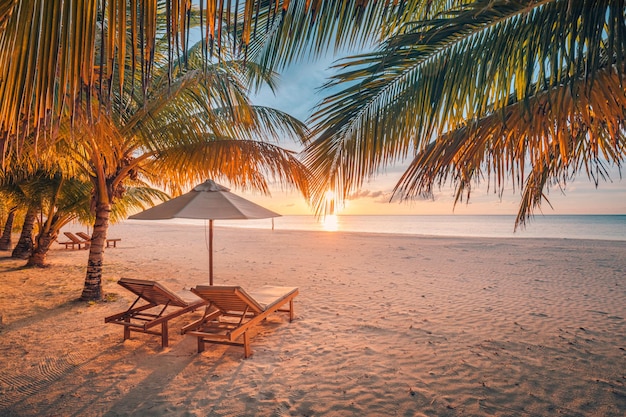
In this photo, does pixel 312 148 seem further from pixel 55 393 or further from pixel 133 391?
pixel 55 393

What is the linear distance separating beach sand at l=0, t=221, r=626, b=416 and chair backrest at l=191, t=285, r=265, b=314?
1.68 feet

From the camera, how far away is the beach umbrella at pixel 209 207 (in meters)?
4.82

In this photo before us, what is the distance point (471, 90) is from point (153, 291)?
4080 millimetres

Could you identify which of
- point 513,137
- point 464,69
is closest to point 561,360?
point 513,137

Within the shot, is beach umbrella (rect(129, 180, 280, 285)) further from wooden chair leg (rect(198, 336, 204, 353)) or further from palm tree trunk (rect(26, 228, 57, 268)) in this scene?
palm tree trunk (rect(26, 228, 57, 268))

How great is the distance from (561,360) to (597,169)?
2.11 metres

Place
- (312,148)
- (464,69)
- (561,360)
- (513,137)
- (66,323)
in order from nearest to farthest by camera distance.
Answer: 1. (464,69)
2. (513,137)
3. (312,148)
4. (561,360)
5. (66,323)

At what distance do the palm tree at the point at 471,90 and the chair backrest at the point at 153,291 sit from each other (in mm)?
2621

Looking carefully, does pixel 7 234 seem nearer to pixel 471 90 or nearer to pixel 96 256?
pixel 96 256

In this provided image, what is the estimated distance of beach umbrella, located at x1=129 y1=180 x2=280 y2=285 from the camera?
4.82 meters

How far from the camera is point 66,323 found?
15.8ft

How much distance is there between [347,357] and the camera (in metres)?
3.82

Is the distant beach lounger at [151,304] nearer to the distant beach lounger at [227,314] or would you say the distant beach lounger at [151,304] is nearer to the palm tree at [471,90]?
the distant beach lounger at [227,314]

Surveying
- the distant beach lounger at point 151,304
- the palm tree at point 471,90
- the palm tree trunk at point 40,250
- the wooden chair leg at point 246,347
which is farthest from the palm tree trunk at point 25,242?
the palm tree at point 471,90
